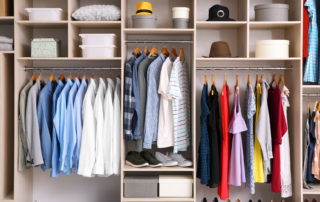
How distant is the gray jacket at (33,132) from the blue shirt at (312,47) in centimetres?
257

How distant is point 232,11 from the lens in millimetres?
3113

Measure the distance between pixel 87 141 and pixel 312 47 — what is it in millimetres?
2299

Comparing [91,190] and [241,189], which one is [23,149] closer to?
[91,190]

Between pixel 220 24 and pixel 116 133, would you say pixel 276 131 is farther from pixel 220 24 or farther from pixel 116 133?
pixel 116 133

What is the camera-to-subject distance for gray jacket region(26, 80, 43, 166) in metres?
2.63

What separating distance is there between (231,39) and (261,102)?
32.0 inches

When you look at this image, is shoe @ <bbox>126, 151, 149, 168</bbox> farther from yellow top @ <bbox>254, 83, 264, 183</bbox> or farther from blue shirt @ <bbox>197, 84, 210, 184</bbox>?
yellow top @ <bbox>254, 83, 264, 183</bbox>

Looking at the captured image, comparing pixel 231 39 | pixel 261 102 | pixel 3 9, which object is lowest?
pixel 261 102

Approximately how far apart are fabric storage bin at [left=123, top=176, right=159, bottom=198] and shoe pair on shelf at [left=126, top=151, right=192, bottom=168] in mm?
156

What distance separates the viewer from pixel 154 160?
274cm

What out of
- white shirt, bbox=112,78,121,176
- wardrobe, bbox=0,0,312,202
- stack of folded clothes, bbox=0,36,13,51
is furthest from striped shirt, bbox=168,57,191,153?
stack of folded clothes, bbox=0,36,13,51

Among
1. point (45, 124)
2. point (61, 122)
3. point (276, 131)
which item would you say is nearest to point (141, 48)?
point (61, 122)

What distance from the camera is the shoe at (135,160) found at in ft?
8.77

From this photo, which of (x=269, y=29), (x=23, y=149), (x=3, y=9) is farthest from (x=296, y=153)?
(x=3, y=9)
